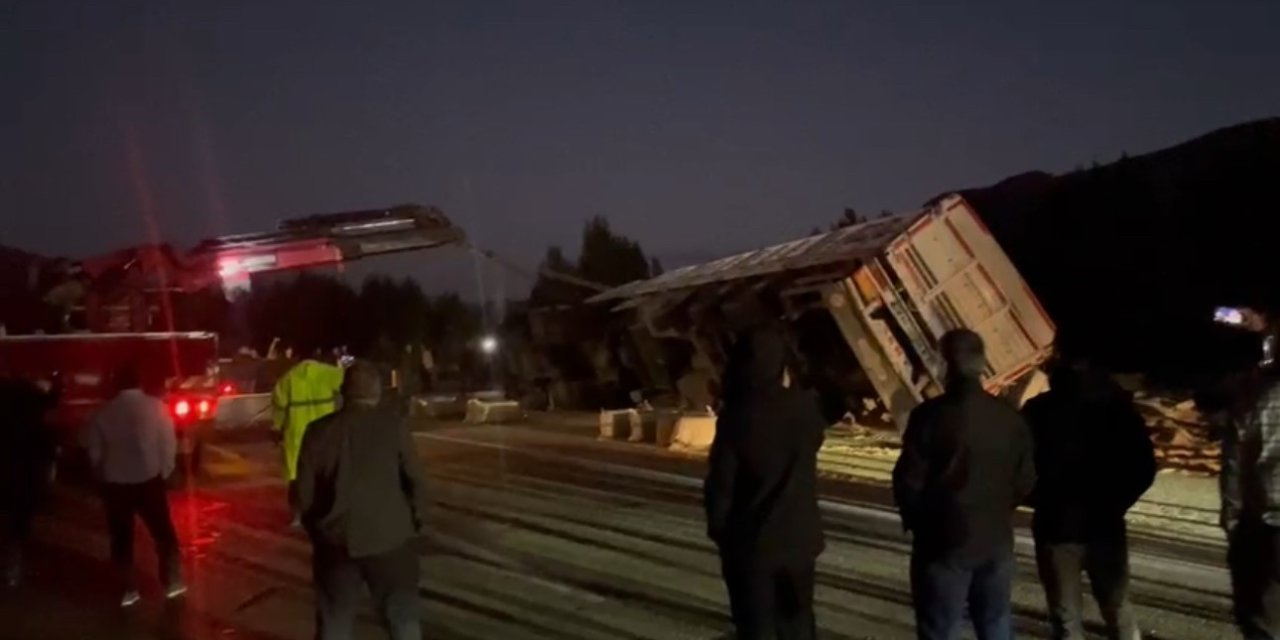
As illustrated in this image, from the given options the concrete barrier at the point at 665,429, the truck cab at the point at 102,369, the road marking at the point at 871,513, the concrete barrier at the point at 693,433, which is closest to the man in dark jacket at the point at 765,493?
the road marking at the point at 871,513

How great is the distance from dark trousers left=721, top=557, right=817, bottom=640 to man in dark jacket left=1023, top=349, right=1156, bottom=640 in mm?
1393

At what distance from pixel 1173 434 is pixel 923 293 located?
3268 mm

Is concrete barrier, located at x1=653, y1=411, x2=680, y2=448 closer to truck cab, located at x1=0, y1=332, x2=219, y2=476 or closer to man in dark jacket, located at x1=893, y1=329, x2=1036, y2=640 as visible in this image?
truck cab, located at x1=0, y1=332, x2=219, y2=476

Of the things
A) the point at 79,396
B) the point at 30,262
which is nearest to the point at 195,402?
the point at 79,396

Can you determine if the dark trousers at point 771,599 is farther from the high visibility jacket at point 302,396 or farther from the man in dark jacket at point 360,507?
the high visibility jacket at point 302,396

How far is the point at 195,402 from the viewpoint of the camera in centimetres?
1577

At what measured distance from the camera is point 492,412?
2720 cm

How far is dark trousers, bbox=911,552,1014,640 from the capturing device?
5578mm

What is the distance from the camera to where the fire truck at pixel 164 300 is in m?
15.5

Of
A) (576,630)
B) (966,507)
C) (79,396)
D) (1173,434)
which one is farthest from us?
(1173,434)

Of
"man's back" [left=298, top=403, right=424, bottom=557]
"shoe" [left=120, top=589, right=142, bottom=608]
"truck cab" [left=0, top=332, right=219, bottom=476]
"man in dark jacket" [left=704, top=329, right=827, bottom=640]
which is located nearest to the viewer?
"man in dark jacket" [left=704, top=329, right=827, bottom=640]

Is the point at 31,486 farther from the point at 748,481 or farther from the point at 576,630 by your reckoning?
the point at 748,481

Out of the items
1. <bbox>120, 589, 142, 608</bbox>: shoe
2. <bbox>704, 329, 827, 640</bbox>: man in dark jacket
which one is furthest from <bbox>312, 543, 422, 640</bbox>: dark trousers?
<bbox>120, 589, 142, 608</bbox>: shoe

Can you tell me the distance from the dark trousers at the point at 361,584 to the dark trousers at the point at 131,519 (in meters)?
3.27
